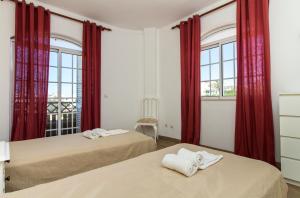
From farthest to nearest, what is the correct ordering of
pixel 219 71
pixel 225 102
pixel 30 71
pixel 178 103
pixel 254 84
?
pixel 178 103, pixel 219 71, pixel 225 102, pixel 30 71, pixel 254 84

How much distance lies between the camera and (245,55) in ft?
9.36

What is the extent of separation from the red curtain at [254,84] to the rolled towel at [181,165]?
1882 millimetres

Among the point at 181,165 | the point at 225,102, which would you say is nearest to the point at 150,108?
the point at 225,102

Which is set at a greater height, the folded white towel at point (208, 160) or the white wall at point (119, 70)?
the white wall at point (119, 70)

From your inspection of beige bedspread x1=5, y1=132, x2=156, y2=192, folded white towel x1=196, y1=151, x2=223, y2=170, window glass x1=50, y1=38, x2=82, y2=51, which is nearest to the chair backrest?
beige bedspread x1=5, y1=132, x2=156, y2=192

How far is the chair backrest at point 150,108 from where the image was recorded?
4516 millimetres

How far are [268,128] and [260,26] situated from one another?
1522mm

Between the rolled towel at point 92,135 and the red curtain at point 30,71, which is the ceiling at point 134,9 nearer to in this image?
the red curtain at point 30,71

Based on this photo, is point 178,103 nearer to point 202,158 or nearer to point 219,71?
point 219,71

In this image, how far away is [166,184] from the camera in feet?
3.78

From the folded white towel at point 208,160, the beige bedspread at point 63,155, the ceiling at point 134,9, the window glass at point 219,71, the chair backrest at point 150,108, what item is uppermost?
the ceiling at point 134,9

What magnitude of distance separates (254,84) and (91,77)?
3.06m

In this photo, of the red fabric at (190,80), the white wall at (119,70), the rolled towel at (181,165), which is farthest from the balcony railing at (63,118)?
the rolled towel at (181,165)

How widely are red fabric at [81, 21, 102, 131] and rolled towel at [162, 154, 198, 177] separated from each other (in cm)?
274
